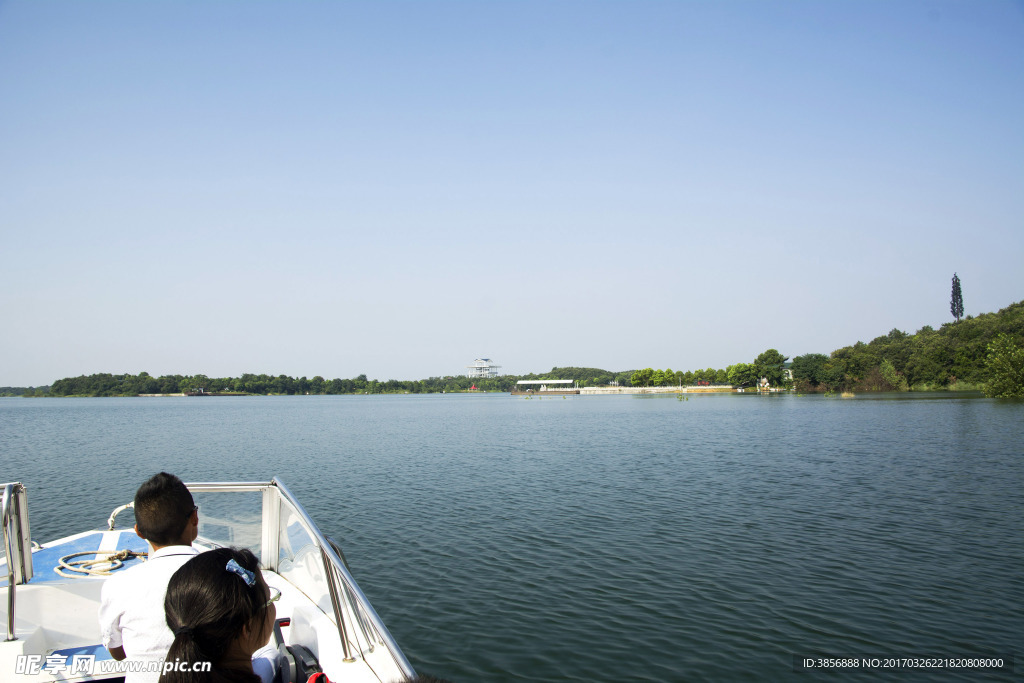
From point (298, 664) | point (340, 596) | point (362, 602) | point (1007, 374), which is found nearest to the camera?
point (362, 602)

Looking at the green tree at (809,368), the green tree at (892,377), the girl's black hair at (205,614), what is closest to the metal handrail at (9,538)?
the girl's black hair at (205,614)

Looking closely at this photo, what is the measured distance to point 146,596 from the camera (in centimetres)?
282

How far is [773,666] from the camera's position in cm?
693

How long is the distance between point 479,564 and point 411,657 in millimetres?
3602

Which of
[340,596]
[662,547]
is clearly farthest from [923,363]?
[340,596]

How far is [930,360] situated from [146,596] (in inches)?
4311

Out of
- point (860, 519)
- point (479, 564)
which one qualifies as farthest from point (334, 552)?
point (860, 519)

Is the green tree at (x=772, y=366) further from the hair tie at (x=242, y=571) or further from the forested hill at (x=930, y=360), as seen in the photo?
the hair tie at (x=242, y=571)

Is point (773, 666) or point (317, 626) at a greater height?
point (317, 626)

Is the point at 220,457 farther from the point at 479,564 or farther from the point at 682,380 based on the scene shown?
the point at 682,380

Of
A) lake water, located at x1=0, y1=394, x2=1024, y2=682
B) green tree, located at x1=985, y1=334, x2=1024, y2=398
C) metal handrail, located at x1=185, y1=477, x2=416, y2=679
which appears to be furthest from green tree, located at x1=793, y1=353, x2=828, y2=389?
metal handrail, located at x1=185, y1=477, x2=416, y2=679

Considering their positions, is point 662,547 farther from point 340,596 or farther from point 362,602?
point 362,602

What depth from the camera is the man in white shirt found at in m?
2.78

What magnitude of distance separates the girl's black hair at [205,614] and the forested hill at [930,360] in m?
80.5
